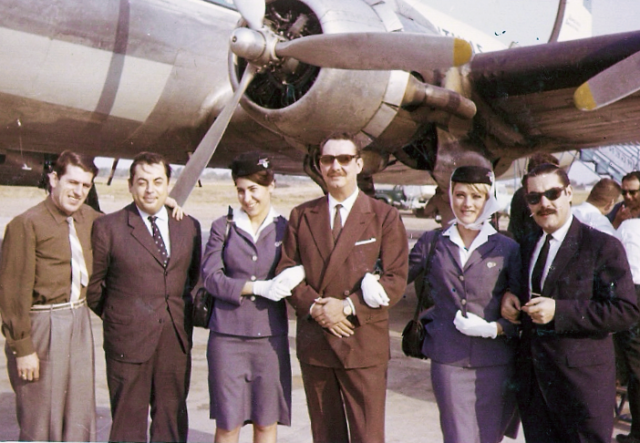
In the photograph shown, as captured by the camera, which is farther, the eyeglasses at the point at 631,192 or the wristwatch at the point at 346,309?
the eyeglasses at the point at 631,192

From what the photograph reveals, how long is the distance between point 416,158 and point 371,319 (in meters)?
4.42

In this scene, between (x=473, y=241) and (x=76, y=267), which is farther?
(x=76, y=267)

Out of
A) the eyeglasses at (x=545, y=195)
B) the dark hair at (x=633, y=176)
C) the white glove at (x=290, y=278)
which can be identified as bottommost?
the white glove at (x=290, y=278)

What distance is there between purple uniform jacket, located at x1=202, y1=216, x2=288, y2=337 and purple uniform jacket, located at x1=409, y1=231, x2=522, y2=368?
0.76m

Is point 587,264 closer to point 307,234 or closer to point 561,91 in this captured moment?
point 307,234

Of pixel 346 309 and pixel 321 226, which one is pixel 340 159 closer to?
pixel 321 226

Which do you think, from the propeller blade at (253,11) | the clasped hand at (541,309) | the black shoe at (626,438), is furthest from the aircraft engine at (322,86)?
the clasped hand at (541,309)

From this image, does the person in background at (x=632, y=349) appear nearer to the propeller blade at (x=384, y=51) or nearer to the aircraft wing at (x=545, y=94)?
the propeller blade at (x=384, y=51)

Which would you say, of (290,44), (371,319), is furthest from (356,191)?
(290,44)

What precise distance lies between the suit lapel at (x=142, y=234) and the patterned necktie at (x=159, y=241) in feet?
0.06

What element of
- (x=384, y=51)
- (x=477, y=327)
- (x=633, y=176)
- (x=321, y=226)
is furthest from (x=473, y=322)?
(x=384, y=51)

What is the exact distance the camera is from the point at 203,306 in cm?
291

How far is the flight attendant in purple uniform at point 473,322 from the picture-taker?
2566 mm

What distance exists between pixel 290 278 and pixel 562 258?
45.7 inches
